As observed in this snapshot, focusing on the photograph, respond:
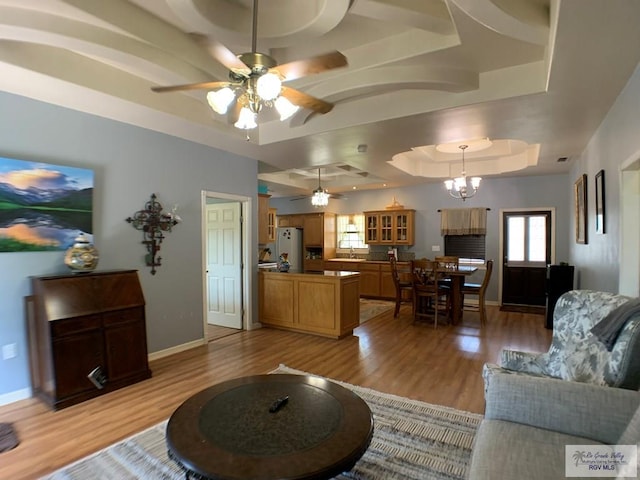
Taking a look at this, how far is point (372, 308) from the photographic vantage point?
6781mm

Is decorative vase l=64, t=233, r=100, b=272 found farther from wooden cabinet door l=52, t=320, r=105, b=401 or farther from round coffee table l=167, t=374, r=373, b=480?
round coffee table l=167, t=374, r=373, b=480

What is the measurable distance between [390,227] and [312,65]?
6.37 metres

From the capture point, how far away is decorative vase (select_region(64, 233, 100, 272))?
310cm

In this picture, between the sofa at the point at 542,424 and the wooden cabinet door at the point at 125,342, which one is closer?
the sofa at the point at 542,424

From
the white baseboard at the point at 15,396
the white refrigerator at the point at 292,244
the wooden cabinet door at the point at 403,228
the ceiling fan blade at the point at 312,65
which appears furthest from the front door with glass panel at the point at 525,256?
the white baseboard at the point at 15,396

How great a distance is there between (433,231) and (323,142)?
4.19m

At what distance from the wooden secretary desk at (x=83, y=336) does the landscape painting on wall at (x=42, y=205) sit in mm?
370

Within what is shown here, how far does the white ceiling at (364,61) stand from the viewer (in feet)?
7.20

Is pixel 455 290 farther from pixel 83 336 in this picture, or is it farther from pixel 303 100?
pixel 83 336

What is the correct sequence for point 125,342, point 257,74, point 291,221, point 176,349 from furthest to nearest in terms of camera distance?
1. point 291,221
2. point 176,349
3. point 125,342
4. point 257,74

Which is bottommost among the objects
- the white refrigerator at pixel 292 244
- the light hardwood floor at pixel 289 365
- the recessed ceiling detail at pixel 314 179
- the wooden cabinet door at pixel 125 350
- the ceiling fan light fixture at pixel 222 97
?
the light hardwood floor at pixel 289 365

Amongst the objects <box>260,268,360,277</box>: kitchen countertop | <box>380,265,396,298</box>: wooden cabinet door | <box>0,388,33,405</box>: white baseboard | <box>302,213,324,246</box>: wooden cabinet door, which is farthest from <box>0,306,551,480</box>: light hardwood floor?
<box>302,213,324,246</box>: wooden cabinet door

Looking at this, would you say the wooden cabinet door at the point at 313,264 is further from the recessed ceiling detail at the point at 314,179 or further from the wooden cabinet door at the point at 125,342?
the wooden cabinet door at the point at 125,342

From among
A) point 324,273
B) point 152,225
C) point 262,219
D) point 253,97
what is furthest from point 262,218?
Result: point 253,97
